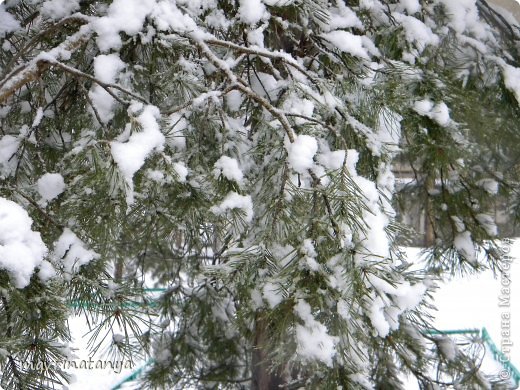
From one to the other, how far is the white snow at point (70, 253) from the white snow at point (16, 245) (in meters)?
0.22

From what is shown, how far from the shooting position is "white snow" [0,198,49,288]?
989 millimetres

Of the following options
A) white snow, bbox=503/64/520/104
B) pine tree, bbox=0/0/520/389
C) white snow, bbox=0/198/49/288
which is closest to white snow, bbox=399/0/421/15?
pine tree, bbox=0/0/520/389

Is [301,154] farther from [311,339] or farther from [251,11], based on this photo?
[251,11]

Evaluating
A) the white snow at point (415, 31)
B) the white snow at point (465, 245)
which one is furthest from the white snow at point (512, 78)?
the white snow at point (465, 245)

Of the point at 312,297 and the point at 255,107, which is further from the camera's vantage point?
the point at 255,107

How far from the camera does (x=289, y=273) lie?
1.09 m

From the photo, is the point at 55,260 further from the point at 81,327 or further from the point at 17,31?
the point at 81,327

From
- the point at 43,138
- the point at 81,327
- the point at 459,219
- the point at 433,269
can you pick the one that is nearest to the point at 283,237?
Answer: the point at 43,138

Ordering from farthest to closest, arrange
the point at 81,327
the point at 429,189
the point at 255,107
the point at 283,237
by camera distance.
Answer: the point at 81,327 → the point at 429,189 → the point at 255,107 → the point at 283,237

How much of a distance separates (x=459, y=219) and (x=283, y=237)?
5.39ft

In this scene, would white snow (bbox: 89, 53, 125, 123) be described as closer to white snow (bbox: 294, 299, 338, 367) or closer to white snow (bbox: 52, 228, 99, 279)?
white snow (bbox: 52, 228, 99, 279)

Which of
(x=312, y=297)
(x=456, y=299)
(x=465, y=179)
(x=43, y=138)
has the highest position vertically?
(x=456, y=299)

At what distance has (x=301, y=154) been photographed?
3.73ft

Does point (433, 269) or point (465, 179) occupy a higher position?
point (465, 179)
